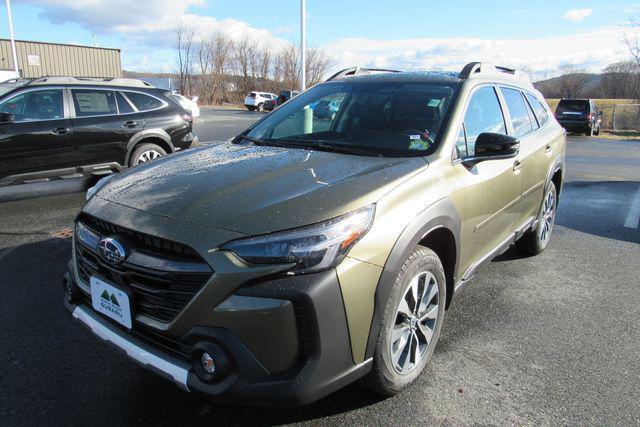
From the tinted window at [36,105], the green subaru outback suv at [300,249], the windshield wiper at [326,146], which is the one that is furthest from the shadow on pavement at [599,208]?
the tinted window at [36,105]

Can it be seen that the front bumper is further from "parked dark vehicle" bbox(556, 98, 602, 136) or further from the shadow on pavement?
"parked dark vehicle" bbox(556, 98, 602, 136)

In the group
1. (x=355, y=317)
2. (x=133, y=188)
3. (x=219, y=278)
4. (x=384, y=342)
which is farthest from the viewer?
(x=133, y=188)

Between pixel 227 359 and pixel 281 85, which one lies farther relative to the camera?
pixel 281 85

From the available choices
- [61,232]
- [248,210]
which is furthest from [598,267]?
[61,232]

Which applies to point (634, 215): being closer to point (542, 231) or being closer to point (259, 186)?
point (542, 231)

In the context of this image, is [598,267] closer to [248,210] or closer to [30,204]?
[248,210]

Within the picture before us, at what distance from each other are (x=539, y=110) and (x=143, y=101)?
6.07 metres

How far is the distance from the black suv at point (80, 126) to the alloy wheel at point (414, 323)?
622 centimetres

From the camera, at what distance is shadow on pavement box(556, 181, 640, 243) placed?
6.34 metres

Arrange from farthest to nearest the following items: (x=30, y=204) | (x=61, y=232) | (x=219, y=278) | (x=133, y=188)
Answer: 1. (x=30, y=204)
2. (x=61, y=232)
3. (x=133, y=188)
4. (x=219, y=278)

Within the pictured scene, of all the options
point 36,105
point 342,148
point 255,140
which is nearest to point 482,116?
point 342,148

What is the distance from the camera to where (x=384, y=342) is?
2365mm

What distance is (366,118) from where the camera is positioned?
11.8 feet

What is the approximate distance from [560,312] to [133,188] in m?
3.28
